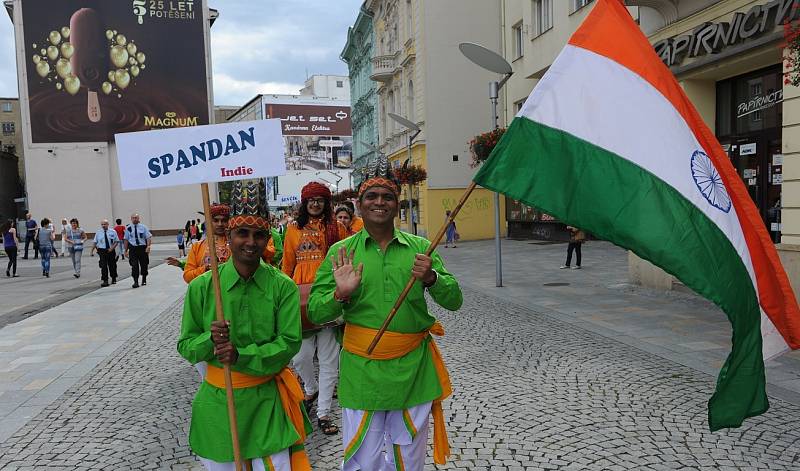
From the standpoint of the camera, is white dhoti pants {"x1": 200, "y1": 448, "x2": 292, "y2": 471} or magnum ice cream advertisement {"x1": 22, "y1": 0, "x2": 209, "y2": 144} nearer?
white dhoti pants {"x1": 200, "y1": 448, "x2": 292, "y2": 471}

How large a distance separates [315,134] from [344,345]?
281ft

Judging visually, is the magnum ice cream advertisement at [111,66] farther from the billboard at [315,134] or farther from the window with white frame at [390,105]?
the billboard at [315,134]

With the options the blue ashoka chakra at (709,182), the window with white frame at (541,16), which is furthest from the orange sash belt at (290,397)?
the window with white frame at (541,16)

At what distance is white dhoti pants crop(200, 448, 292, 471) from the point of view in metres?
2.72

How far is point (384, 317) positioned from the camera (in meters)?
2.86

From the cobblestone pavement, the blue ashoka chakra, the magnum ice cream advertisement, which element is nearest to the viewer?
the blue ashoka chakra

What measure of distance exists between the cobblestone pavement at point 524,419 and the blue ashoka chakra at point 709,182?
6.17 feet

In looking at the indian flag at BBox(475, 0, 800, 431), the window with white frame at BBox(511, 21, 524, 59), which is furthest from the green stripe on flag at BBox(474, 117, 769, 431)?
the window with white frame at BBox(511, 21, 524, 59)

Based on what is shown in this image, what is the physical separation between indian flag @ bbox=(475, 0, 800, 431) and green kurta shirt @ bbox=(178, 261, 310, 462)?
1146mm

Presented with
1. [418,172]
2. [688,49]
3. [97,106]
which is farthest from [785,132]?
[97,106]

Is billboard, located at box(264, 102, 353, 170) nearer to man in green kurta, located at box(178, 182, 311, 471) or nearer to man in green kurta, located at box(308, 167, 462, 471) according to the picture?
man in green kurta, located at box(308, 167, 462, 471)

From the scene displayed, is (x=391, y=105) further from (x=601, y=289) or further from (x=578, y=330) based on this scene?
(x=578, y=330)

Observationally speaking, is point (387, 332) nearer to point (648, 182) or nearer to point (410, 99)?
point (648, 182)

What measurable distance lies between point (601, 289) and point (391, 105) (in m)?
Answer: 27.6
